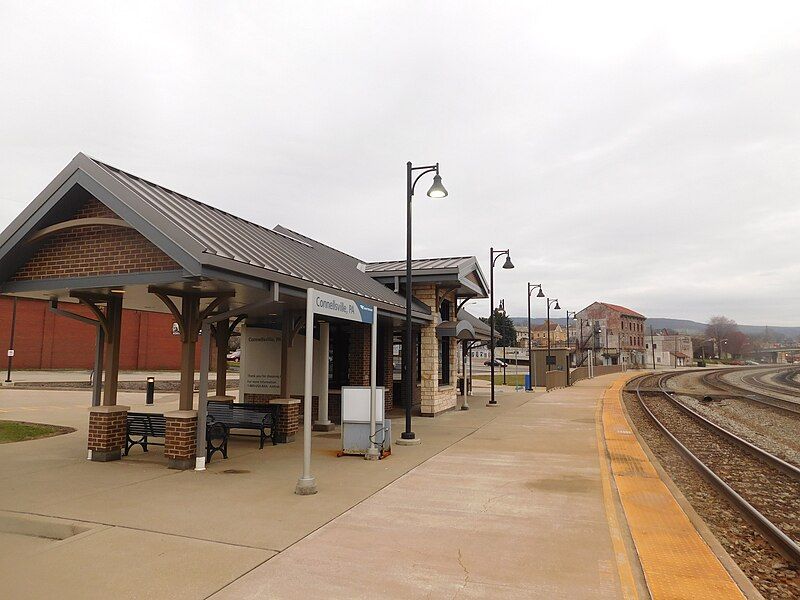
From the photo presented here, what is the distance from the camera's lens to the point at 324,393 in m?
14.5

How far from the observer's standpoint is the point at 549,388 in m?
33.0

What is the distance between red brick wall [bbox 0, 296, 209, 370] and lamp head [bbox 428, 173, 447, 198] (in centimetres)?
4120

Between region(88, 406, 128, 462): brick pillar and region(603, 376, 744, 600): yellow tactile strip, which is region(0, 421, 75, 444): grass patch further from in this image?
region(603, 376, 744, 600): yellow tactile strip

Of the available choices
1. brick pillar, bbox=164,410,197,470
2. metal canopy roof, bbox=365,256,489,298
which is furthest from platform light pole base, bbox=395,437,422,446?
metal canopy roof, bbox=365,256,489,298

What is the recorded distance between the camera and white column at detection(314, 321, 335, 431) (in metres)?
14.0

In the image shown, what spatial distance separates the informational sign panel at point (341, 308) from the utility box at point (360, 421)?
1.44 meters

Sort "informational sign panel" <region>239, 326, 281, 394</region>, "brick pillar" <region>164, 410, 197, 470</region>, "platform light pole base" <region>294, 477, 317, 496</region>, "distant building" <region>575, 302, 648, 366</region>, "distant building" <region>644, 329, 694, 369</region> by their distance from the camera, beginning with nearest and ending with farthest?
"platform light pole base" <region>294, 477, 317, 496</region> < "brick pillar" <region>164, 410, 197, 470</region> < "informational sign panel" <region>239, 326, 281, 394</region> < "distant building" <region>575, 302, 648, 366</region> < "distant building" <region>644, 329, 694, 369</region>

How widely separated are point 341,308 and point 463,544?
4.46 m

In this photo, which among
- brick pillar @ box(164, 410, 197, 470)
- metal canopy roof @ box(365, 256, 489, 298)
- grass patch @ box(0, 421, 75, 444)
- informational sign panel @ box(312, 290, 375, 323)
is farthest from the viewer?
metal canopy roof @ box(365, 256, 489, 298)

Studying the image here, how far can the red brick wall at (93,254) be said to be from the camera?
26.8 feet

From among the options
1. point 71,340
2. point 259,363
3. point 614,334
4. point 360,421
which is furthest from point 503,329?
point 360,421

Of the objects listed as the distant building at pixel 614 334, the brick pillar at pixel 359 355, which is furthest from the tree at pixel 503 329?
the brick pillar at pixel 359 355

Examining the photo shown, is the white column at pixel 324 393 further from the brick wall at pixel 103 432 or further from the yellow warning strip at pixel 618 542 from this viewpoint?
the yellow warning strip at pixel 618 542

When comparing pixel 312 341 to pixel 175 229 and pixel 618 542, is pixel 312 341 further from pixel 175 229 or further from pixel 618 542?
pixel 618 542
